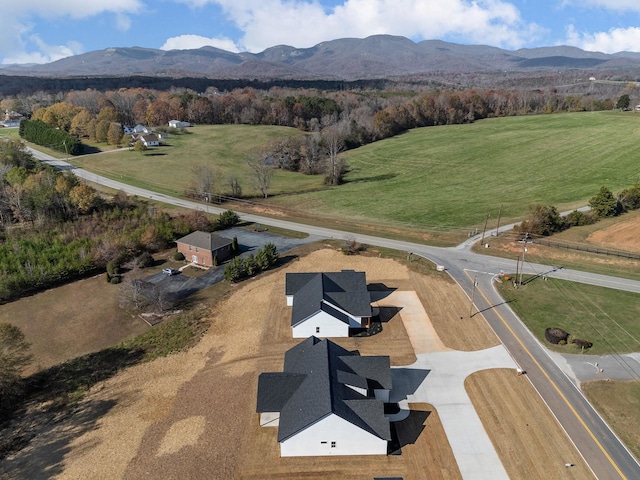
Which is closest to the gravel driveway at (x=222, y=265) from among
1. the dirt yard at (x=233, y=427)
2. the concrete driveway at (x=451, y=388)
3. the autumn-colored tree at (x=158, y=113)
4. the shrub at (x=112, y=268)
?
the shrub at (x=112, y=268)

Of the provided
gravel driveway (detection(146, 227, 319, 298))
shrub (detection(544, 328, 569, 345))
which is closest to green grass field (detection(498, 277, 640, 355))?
shrub (detection(544, 328, 569, 345))

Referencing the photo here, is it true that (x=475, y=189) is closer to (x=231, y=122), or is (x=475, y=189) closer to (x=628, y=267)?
(x=628, y=267)

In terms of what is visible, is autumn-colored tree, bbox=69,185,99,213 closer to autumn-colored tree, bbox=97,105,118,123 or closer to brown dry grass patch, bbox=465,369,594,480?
brown dry grass patch, bbox=465,369,594,480

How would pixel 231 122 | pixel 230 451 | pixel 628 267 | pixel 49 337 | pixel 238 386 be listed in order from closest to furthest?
pixel 230 451 → pixel 238 386 → pixel 49 337 → pixel 628 267 → pixel 231 122

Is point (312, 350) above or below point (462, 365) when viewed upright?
above

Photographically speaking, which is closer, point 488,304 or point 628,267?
point 488,304

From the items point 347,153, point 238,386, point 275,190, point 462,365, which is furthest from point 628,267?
point 347,153

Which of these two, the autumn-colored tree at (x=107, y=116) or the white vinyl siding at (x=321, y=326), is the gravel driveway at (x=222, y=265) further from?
the autumn-colored tree at (x=107, y=116)
